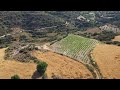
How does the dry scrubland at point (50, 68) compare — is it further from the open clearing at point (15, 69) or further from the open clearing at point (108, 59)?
the open clearing at point (108, 59)

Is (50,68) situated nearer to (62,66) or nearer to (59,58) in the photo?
(62,66)

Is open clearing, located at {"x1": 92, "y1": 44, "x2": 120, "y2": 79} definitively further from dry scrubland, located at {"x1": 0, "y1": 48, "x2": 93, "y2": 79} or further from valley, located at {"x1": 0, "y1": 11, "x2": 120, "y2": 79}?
dry scrubland, located at {"x1": 0, "y1": 48, "x2": 93, "y2": 79}

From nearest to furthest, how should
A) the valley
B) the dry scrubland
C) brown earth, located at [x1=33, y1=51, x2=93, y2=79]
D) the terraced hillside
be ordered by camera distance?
the dry scrubland
the valley
brown earth, located at [x1=33, y1=51, x2=93, y2=79]
the terraced hillside

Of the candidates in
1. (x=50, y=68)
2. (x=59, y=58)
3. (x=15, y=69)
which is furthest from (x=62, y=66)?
(x=15, y=69)

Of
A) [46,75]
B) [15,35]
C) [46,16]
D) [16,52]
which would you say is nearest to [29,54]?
[16,52]

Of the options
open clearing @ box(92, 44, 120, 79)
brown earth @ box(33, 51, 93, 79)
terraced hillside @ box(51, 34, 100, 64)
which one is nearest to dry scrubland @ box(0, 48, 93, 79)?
brown earth @ box(33, 51, 93, 79)

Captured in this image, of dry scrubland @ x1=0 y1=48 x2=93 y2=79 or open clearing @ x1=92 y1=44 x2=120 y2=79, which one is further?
open clearing @ x1=92 y1=44 x2=120 y2=79

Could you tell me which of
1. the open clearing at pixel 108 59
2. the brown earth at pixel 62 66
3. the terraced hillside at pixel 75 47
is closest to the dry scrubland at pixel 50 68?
the brown earth at pixel 62 66
